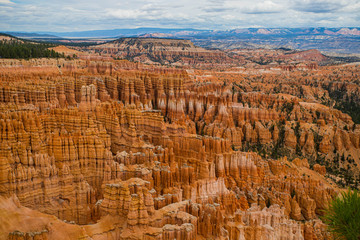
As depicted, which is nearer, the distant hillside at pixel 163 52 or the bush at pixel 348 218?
the bush at pixel 348 218

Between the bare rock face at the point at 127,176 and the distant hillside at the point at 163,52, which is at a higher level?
the distant hillside at the point at 163,52

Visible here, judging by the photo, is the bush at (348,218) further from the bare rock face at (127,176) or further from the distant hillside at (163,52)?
the distant hillside at (163,52)

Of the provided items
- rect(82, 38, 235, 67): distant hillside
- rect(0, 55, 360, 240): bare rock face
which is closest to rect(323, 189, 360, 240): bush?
rect(0, 55, 360, 240): bare rock face

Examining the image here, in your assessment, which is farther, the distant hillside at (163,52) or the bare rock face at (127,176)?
the distant hillside at (163,52)

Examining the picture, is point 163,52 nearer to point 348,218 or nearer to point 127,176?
point 127,176

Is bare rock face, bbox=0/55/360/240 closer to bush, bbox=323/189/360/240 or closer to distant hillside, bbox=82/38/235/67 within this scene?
bush, bbox=323/189/360/240

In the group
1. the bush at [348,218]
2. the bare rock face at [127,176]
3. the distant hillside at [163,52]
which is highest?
the distant hillside at [163,52]

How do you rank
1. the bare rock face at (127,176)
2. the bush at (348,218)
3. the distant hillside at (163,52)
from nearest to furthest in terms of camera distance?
1. the bush at (348,218)
2. the bare rock face at (127,176)
3. the distant hillside at (163,52)

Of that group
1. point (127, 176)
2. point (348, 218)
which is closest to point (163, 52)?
point (127, 176)

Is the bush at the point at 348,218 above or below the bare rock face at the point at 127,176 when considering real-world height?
above

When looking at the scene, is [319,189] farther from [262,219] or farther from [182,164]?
[182,164]

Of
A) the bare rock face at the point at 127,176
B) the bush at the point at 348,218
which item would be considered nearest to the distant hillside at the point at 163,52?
the bare rock face at the point at 127,176

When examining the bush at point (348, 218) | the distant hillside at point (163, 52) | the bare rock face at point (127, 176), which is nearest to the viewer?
the bush at point (348, 218)

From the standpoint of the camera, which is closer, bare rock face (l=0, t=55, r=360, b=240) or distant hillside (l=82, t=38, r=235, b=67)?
bare rock face (l=0, t=55, r=360, b=240)
